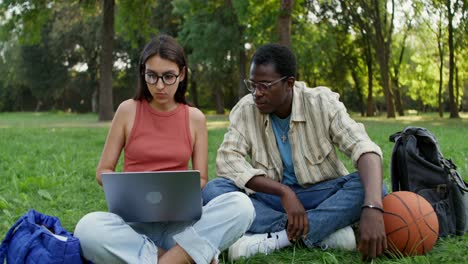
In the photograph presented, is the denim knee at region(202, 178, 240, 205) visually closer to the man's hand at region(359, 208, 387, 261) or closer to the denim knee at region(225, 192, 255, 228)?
the denim knee at region(225, 192, 255, 228)

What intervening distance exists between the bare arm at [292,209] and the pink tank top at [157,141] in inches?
23.2

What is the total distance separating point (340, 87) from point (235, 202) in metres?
36.7

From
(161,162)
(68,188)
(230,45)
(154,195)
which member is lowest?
(68,188)

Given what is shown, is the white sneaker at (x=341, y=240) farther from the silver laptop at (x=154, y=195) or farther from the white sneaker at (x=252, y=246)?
the silver laptop at (x=154, y=195)

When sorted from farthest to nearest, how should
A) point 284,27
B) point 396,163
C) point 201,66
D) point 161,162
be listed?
point 201,66
point 284,27
point 396,163
point 161,162

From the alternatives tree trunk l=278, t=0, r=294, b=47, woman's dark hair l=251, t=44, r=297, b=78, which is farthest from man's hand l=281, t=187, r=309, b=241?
tree trunk l=278, t=0, r=294, b=47

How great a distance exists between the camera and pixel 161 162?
343 centimetres

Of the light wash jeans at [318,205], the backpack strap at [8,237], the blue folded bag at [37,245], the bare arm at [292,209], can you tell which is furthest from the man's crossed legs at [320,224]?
the backpack strap at [8,237]

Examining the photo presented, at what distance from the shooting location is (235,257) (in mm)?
3432

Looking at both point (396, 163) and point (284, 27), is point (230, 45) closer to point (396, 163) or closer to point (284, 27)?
point (284, 27)

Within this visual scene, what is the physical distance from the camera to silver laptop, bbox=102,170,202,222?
287cm

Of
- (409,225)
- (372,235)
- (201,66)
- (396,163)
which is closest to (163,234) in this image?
(372,235)

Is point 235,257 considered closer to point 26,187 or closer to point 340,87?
point 26,187

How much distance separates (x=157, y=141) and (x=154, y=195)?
58 centimetres
